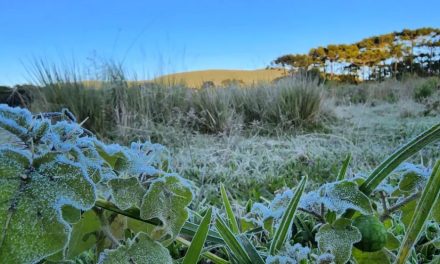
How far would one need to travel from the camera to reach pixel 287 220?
39 cm

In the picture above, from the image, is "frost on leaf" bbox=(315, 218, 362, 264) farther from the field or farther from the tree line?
the tree line

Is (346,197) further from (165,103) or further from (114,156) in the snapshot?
(165,103)

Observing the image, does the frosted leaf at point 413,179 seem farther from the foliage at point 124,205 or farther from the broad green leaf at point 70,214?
the broad green leaf at point 70,214

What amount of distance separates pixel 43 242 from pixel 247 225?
0.39 metres

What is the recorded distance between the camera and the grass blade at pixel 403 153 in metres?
0.33

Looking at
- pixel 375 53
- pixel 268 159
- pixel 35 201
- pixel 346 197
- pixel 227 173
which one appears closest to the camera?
pixel 35 201

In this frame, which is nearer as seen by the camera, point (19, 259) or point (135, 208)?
point (19, 259)

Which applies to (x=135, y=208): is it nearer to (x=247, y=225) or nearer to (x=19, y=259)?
(x=19, y=259)

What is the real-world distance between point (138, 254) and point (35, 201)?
9 centimetres

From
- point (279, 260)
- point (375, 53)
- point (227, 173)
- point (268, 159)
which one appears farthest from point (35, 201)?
point (375, 53)

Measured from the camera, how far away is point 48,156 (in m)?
0.23

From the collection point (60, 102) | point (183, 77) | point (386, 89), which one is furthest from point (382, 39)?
point (60, 102)

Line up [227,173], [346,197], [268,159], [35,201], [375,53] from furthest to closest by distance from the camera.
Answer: [375,53] < [268,159] < [227,173] < [346,197] < [35,201]

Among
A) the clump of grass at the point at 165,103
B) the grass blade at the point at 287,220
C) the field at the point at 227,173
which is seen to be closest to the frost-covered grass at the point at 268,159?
the field at the point at 227,173
